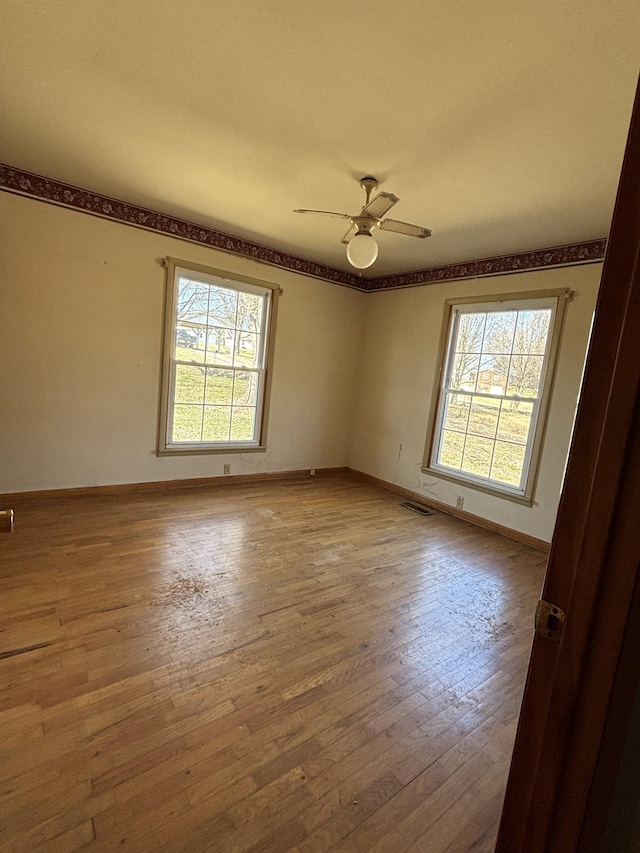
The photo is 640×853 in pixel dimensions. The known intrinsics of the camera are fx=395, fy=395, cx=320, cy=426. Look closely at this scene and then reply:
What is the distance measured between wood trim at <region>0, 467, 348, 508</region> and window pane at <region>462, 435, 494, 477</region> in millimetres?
1938

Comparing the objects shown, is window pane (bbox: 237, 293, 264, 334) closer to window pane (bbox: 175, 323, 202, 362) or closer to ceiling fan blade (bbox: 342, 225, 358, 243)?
window pane (bbox: 175, 323, 202, 362)

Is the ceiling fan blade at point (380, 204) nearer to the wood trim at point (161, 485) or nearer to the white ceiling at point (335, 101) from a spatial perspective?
the white ceiling at point (335, 101)

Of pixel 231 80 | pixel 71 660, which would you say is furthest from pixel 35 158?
pixel 71 660

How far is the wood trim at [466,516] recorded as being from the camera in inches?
145

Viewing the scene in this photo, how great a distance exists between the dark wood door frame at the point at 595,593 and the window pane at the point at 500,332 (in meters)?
3.64

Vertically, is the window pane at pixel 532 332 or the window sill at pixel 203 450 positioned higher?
the window pane at pixel 532 332

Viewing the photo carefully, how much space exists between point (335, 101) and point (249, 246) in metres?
2.55

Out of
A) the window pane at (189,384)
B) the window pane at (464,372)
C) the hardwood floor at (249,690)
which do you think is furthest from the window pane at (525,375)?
the window pane at (189,384)

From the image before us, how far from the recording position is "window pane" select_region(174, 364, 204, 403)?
4148 millimetres

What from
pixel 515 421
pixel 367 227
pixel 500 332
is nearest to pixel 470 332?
pixel 500 332

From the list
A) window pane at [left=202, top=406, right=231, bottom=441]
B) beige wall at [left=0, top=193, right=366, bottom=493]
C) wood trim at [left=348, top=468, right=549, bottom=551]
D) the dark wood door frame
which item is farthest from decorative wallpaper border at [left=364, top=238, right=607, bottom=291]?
the dark wood door frame

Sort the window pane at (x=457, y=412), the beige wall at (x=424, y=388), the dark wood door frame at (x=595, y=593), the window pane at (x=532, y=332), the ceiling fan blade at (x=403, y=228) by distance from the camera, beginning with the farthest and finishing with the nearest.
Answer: the window pane at (x=457, y=412), the window pane at (x=532, y=332), the beige wall at (x=424, y=388), the ceiling fan blade at (x=403, y=228), the dark wood door frame at (x=595, y=593)

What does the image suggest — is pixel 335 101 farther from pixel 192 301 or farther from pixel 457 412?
pixel 457 412

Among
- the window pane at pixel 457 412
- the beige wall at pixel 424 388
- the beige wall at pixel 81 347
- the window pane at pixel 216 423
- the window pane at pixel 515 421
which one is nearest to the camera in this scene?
the beige wall at pixel 81 347
